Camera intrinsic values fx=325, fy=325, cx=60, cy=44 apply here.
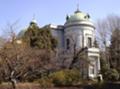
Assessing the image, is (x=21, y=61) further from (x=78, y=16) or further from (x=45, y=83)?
(x=78, y=16)

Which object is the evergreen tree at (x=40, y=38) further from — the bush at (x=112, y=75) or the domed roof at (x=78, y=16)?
the domed roof at (x=78, y=16)

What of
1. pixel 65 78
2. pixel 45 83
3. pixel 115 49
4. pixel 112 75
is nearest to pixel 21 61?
pixel 45 83

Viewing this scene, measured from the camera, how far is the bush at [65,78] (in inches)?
1490

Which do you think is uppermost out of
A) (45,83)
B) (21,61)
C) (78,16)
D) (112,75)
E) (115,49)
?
(78,16)

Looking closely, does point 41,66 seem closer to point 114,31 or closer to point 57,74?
point 57,74

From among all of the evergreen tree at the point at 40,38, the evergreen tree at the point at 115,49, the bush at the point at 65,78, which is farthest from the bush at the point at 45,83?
the evergreen tree at the point at 115,49

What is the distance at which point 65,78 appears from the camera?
3831 centimetres

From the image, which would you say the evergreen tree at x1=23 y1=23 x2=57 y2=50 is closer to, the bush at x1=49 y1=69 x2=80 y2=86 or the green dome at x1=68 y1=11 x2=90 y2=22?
the bush at x1=49 y1=69 x2=80 y2=86

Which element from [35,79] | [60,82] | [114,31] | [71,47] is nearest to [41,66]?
[35,79]

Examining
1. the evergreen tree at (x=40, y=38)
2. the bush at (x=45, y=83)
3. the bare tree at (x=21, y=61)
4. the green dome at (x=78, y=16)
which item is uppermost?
the green dome at (x=78, y=16)

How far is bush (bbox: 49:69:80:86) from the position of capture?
124 feet

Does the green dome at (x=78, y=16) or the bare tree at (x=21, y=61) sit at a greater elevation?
the green dome at (x=78, y=16)

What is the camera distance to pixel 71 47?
5378 cm

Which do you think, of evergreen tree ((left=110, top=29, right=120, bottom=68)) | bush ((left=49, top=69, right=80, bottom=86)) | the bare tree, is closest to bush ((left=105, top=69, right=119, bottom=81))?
evergreen tree ((left=110, top=29, right=120, bottom=68))
